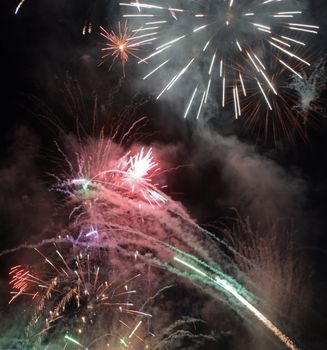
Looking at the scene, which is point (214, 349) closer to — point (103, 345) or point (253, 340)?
point (253, 340)

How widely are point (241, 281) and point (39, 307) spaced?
7.80 metres

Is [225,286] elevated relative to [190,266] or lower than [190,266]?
lower

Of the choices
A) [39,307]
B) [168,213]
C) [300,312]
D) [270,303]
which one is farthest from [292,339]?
[39,307]

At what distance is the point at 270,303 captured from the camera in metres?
15.9

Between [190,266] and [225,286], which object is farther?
[225,286]

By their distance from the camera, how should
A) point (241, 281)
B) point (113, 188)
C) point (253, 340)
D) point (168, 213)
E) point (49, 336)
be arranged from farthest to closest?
point (253, 340) → point (49, 336) → point (241, 281) → point (168, 213) → point (113, 188)

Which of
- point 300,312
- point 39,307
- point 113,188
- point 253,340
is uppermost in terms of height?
point 113,188

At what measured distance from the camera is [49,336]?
15219 millimetres

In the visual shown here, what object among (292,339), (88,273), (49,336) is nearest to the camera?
(88,273)

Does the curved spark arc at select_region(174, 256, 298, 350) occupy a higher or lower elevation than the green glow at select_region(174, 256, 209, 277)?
lower

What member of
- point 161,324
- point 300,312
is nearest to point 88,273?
point 161,324

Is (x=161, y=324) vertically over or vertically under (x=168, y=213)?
under

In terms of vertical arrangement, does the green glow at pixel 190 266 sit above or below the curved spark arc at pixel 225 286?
above

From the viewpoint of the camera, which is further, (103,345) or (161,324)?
(161,324)
